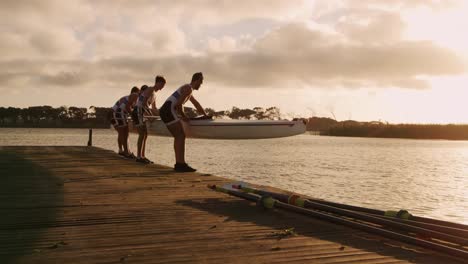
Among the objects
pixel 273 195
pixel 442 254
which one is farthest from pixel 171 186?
pixel 442 254

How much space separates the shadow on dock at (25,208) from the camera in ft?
12.1

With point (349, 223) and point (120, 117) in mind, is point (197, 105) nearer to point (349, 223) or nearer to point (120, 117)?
point (120, 117)

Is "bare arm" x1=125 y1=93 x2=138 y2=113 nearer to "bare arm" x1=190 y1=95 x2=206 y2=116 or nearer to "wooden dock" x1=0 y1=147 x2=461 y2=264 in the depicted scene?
"bare arm" x1=190 y1=95 x2=206 y2=116

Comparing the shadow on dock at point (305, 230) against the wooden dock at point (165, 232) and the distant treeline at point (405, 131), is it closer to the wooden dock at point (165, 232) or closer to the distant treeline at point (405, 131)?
the wooden dock at point (165, 232)

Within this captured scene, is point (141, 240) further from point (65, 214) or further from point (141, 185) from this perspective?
point (141, 185)

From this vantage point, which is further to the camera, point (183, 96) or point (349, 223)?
point (183, 96)

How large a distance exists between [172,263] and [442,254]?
211cm

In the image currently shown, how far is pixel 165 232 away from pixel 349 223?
1.77 m

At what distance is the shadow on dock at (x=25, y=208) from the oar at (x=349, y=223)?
2404mm

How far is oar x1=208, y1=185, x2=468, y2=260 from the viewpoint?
337cm

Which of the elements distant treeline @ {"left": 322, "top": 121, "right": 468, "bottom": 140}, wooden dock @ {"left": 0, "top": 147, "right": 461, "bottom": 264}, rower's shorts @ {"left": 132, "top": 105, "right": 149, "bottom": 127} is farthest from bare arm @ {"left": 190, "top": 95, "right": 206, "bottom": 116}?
distant treeline @ {"left": 322, "top": 121, "right": 468, "bottom": 140}

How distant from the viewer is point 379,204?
14047 millimetres

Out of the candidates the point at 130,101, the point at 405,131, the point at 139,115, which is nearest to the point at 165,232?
the point at 139,115

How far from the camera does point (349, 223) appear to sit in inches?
169
